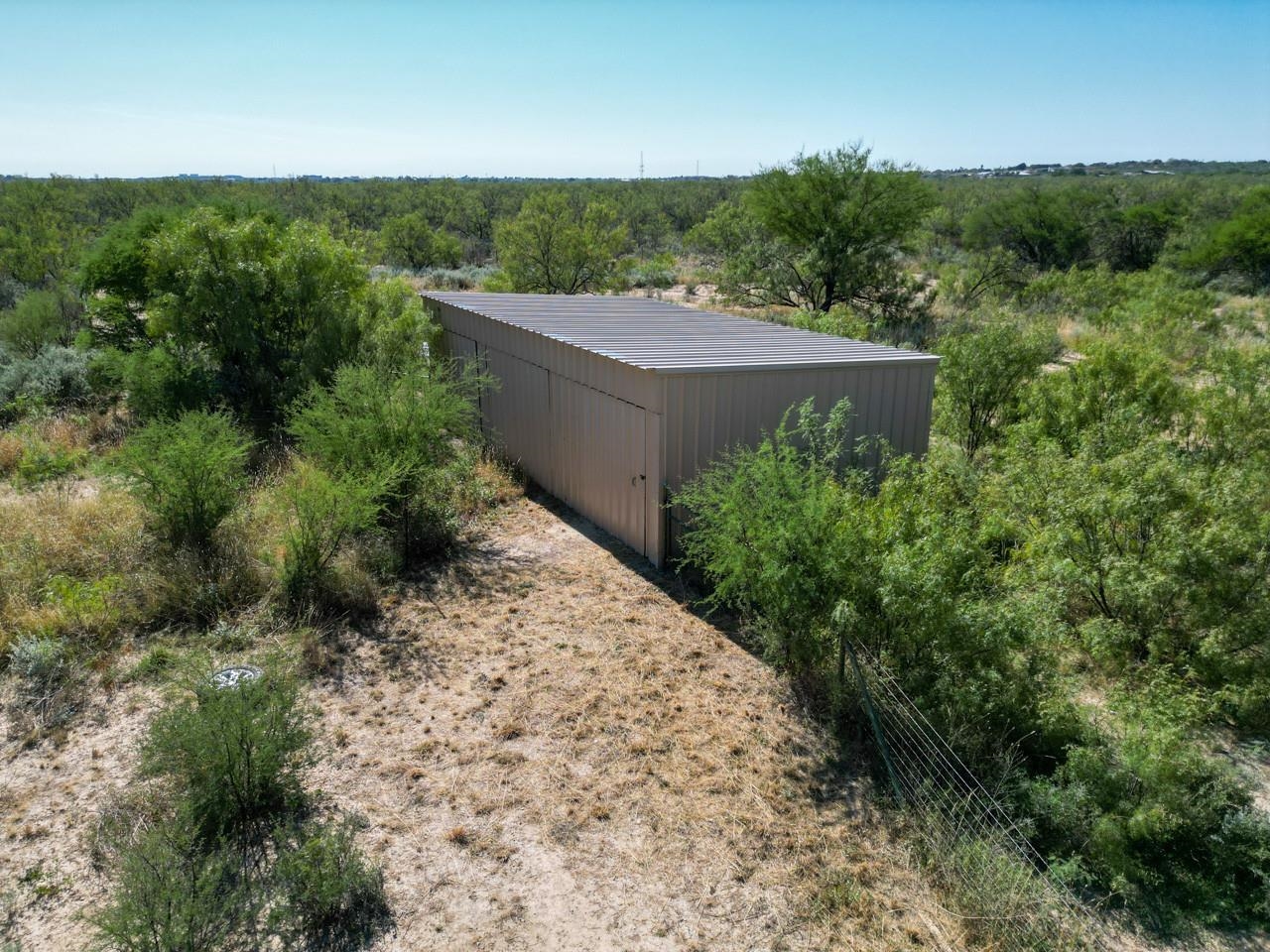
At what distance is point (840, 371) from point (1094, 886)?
557 cm

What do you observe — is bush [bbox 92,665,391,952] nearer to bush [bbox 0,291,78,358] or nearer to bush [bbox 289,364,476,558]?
bush [bbox 289,364,476,558]

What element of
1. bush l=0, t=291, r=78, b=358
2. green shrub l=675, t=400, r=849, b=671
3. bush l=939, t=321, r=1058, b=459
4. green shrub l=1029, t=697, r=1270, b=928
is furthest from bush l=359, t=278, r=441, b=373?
green shrub l=1029, t=697, r=1270, b=928

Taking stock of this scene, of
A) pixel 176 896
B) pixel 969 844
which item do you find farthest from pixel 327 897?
pixel 969 844

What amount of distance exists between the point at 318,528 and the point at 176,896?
13.6ft

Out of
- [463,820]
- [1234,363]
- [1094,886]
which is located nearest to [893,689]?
[1094,886]

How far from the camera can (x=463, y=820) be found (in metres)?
5.02

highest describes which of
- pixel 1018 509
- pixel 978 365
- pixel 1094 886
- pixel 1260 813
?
pixel 978 365

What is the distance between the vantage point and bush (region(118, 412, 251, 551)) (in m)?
7.91

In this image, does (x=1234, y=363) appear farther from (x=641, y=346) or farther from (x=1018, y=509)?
(x=641, y=346)

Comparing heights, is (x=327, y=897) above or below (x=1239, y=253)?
below

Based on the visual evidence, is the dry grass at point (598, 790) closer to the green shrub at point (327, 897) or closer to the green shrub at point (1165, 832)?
the green shrub at point (327, 897)

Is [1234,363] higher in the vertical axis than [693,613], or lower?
higher

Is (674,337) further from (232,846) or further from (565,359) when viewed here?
(232,846)

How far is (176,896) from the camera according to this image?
391cm
